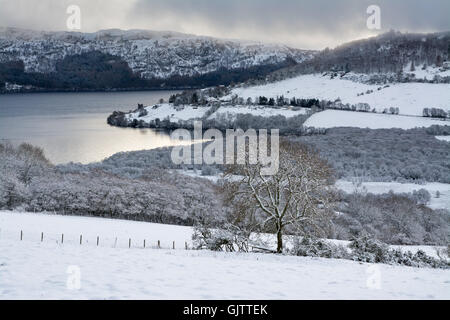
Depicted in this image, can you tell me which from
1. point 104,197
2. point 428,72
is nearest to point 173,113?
point 428,72

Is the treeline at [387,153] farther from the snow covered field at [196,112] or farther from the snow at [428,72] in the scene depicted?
the snow at [428,72]

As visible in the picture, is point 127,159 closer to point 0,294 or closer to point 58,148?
point 58,148

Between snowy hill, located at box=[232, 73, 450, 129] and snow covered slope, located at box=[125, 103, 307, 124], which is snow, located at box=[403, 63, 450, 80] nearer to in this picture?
A: snowy hill, located at box=[232, 73, 450, 129]

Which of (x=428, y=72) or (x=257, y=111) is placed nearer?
(x=257, y=111)

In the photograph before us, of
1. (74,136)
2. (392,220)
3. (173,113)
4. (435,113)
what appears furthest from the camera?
(173,113)

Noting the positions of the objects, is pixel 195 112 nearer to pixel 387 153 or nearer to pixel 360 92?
pixel 360 92

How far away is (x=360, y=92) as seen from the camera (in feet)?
518

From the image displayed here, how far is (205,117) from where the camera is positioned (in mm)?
143000

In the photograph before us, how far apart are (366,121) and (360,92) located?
45439 mm

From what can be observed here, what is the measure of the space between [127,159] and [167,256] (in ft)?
178

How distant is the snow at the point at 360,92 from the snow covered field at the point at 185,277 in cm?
11692

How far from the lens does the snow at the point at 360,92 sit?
129 m

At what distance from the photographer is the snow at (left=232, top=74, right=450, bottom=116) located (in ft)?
424
